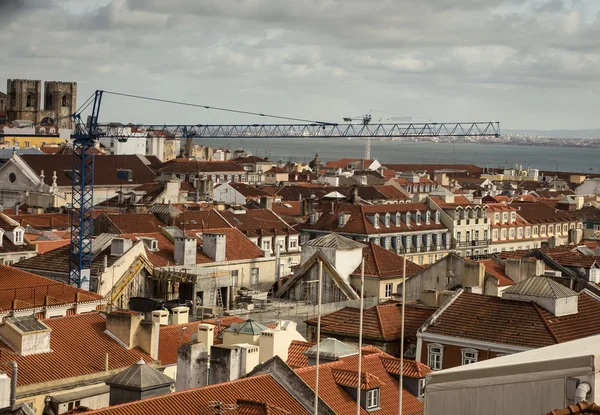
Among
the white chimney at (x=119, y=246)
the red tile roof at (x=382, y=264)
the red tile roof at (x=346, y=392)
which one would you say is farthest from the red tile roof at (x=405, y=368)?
the red tile roof at (x=382, y=264)

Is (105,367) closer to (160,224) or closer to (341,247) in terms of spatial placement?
(341,247)

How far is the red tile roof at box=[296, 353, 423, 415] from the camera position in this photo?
21438mm

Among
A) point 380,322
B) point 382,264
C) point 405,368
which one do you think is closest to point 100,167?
point 382,264

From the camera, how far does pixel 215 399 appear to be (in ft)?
63.4

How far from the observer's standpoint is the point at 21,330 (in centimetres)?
2530

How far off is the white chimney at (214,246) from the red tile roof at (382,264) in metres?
5.42

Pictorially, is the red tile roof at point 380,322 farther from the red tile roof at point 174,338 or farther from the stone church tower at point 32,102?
the stone church tower at point 32,102

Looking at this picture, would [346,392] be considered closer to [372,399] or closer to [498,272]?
[372,399]

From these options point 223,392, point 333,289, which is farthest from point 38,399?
point 333,289

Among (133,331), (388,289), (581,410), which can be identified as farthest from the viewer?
(388,289)

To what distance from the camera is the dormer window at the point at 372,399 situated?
22.1 metres

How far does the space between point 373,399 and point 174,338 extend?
7905mm

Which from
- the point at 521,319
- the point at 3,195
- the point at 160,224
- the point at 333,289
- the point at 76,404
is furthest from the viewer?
the point at 3,195

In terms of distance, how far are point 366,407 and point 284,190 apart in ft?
255
